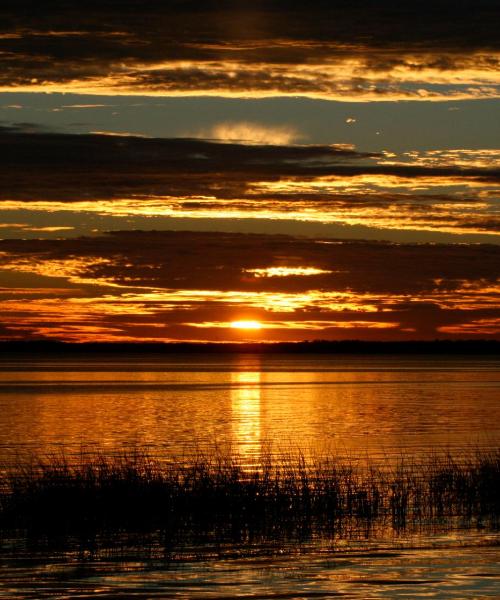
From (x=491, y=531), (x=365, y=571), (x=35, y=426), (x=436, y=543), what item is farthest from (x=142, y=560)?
(x=35, y=426)

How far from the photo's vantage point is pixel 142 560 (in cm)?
2245

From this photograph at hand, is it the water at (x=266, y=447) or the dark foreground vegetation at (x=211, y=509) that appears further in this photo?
the dark foreground vegetation at (x=211, y=509)

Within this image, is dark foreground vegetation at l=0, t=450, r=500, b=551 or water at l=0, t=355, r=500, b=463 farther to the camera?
water at l=0, t=355, r=500, b=463

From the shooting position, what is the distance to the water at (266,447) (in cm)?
2011

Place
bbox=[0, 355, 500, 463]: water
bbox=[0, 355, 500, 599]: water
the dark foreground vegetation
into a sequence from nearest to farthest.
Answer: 1. bbox=[0, 355, 500, 599]: water
2. the dark foreground vegetation
3. bbox=[0, 355, 500, 463]: water

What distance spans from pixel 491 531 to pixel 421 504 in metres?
3.51

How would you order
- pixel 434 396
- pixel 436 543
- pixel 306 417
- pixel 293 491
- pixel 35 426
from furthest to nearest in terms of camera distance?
pixel 434 396, pixel 306 417, pixel 35 426, pixel 293 491, pixel 436 543

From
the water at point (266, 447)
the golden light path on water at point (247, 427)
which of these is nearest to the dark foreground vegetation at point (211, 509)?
the water at point (266, 447)

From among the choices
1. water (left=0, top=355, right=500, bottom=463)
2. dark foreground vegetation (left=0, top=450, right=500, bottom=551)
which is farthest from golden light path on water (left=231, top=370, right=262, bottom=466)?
dark foreground vegetation (left=0, top=450, right=500, bottom=551)

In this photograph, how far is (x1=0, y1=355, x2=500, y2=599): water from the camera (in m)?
20.1

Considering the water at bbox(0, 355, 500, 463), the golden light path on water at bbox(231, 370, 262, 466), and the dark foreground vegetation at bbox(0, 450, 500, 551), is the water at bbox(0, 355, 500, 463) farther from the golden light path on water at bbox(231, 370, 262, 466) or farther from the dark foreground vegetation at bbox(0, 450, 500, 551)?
the dark foreground vegetation at bbox(0, 450, 500, 551)

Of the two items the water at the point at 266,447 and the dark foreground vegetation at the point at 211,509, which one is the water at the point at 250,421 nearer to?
the water at the point at 266,447

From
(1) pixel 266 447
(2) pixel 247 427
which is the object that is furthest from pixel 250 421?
(1) pixel 266 447

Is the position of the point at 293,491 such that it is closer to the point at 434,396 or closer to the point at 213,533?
the point at 213,533
